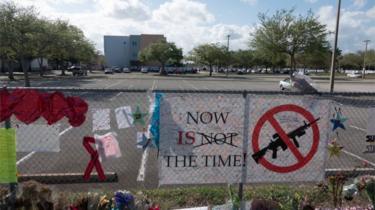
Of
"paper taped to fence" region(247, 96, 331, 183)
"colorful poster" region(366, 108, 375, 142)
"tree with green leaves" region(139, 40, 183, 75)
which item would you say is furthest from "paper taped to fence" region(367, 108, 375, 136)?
"tree with green leaves" region(139, 40, 183, 75)

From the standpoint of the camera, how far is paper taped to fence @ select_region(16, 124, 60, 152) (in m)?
4.13

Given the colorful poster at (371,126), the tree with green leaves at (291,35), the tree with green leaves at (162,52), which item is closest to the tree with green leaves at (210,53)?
the tree with green leaves at (162,52)

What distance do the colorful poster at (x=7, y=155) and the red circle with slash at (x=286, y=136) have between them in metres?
2.71

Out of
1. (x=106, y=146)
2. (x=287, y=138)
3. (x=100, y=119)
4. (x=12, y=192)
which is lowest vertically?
(x=12, y=192)

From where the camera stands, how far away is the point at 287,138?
4.42 meters

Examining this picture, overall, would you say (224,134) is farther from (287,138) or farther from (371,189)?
(371,189)

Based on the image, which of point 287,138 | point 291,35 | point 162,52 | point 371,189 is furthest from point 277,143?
point 162,52

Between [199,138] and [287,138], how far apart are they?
1069mm

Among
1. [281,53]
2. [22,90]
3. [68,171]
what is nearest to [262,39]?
[281,53]

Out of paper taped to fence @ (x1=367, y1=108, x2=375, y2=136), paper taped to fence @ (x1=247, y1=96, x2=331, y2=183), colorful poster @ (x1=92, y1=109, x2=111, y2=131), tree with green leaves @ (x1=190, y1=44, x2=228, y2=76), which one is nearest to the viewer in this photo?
colorful poster @ (x1=92, y1=109, x2=111, y2=131)

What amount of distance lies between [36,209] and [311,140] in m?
3.20

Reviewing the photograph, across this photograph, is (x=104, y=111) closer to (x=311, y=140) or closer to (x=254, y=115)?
(x=254, y=115)

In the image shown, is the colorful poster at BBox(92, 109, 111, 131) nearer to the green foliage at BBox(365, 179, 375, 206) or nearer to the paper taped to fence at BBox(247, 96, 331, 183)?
the paper taped to fence at BBox(247, 96, 331, 183)

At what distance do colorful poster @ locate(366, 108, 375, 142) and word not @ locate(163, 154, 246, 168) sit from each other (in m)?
1.74
